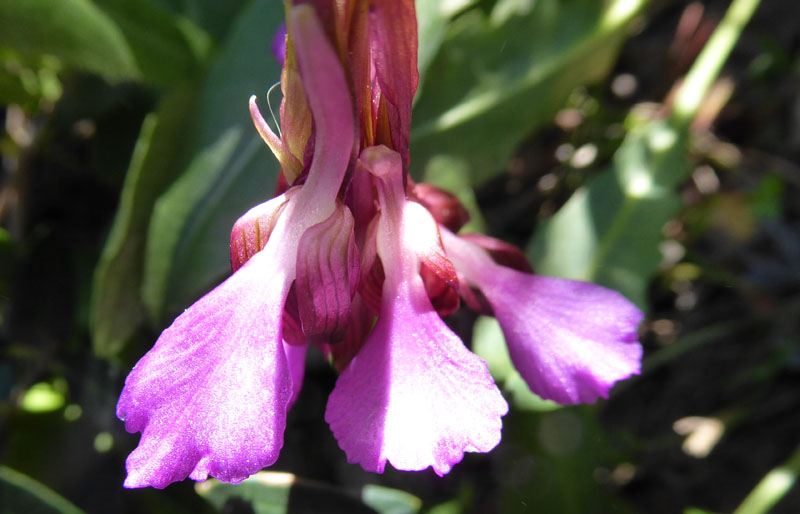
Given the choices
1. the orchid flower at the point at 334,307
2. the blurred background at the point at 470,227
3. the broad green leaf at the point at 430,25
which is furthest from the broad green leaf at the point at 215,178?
the orchid flower at the point at 334,307

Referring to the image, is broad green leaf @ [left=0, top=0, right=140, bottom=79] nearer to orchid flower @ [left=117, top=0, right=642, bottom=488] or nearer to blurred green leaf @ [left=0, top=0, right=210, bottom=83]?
blurred green leaf @ [left=0, top=0, right=210, bottom=83]

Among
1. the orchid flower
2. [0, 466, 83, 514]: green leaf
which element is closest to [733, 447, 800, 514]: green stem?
the orchid flower

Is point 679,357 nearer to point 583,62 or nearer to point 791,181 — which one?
point 791,181

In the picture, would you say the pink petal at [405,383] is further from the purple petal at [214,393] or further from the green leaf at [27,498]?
the green leaf at [27,498]

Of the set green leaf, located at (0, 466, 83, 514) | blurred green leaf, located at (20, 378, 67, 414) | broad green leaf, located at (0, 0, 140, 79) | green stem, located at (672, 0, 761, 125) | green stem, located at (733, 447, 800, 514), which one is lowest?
green stem, located at (733, 447, 800, 514)

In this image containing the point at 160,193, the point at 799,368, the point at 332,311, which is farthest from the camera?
the point at 799,368

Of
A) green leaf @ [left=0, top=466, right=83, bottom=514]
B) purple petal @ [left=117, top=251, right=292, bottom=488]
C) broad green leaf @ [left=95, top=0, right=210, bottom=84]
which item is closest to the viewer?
purple petal @ [left=117, top=251, right=292, bottom=488]

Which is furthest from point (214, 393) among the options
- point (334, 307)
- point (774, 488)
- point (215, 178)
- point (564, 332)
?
point (774, 488)

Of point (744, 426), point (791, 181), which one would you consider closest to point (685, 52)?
point (791, 181)
